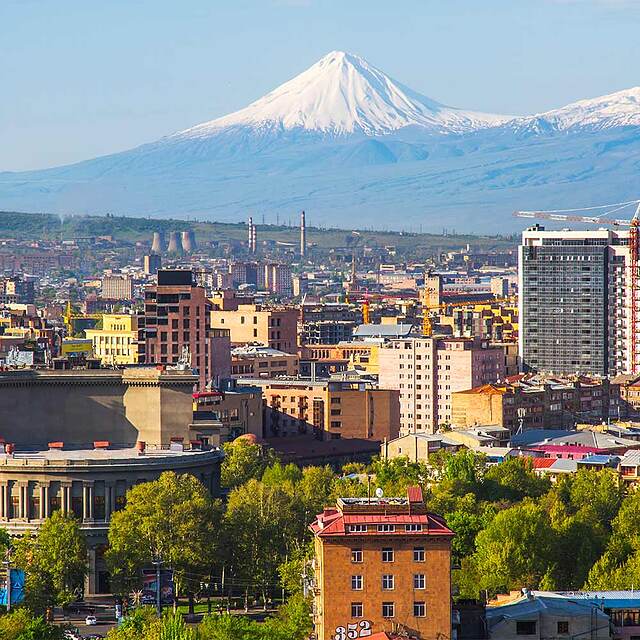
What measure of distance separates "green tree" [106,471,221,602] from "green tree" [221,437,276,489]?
20006 mm

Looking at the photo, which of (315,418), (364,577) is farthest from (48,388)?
(364,577)

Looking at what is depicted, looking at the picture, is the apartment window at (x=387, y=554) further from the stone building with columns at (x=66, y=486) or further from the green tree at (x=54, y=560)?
the stone building with columns at (x=66, y=486)

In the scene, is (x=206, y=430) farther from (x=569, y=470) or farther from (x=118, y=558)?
(x=118, y=558)

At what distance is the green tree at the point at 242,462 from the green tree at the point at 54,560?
A: 67.9 feet

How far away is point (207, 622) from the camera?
238 feet

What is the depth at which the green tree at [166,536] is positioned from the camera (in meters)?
93.2

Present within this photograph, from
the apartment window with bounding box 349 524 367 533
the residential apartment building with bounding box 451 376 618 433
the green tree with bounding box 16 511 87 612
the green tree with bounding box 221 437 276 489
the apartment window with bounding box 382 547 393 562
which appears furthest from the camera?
Result: the residential apartment building with bounding box 451 376 618 433

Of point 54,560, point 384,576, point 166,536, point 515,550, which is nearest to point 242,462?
point 166,536

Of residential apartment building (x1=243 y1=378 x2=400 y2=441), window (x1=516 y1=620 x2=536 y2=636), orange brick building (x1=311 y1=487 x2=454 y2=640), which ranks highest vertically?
orange brick building (x1=311 y1=487 x2=454 y2=640)

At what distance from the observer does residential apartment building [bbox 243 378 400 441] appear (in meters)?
163

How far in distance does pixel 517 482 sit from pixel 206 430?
1722cm

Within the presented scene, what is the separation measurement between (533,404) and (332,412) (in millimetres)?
13571

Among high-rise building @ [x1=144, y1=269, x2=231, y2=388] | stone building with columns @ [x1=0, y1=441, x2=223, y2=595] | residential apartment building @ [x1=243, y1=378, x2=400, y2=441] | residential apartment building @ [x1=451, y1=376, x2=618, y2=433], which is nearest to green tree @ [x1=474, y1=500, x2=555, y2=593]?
stone building with columns @ [x1=0, y1=441, x2=223, y2=595]

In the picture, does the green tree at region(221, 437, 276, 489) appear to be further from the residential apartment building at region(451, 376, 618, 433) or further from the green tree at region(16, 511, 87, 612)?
the residential apartment building at region(451, 376, 618, 433)
